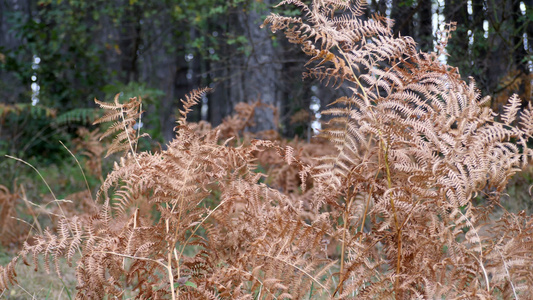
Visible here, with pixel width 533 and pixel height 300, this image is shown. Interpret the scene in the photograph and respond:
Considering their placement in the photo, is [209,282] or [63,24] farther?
[63,24]

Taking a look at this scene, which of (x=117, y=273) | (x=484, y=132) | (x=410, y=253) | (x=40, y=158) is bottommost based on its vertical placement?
(x=40, y=158)

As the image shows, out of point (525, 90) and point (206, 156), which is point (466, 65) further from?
point (206, 156)

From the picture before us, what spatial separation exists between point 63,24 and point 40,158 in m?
2.72

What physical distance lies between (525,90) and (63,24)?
27.7 feet

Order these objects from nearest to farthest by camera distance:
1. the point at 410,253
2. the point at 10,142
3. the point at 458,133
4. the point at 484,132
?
the point at 458,133 → the point at 484,132 → the point at 410,253 → the point at 10,142

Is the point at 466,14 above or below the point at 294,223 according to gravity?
above

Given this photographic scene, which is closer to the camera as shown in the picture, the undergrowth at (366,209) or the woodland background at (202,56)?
the undergrowth at (366,209)

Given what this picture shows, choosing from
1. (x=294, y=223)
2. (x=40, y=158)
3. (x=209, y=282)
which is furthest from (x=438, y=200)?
(x=40, y=158)

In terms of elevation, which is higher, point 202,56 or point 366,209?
point 202,56

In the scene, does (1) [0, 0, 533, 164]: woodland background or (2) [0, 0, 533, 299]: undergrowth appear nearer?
(2) [0, 0, 533, 299]: undergrowth

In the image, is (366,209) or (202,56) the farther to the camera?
(202,56)

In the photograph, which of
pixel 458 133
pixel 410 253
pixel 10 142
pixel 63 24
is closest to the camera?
pixel 458 133

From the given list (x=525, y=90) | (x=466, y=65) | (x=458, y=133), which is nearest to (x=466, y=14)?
(x=466, y=65)

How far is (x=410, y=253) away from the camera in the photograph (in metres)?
1.84
